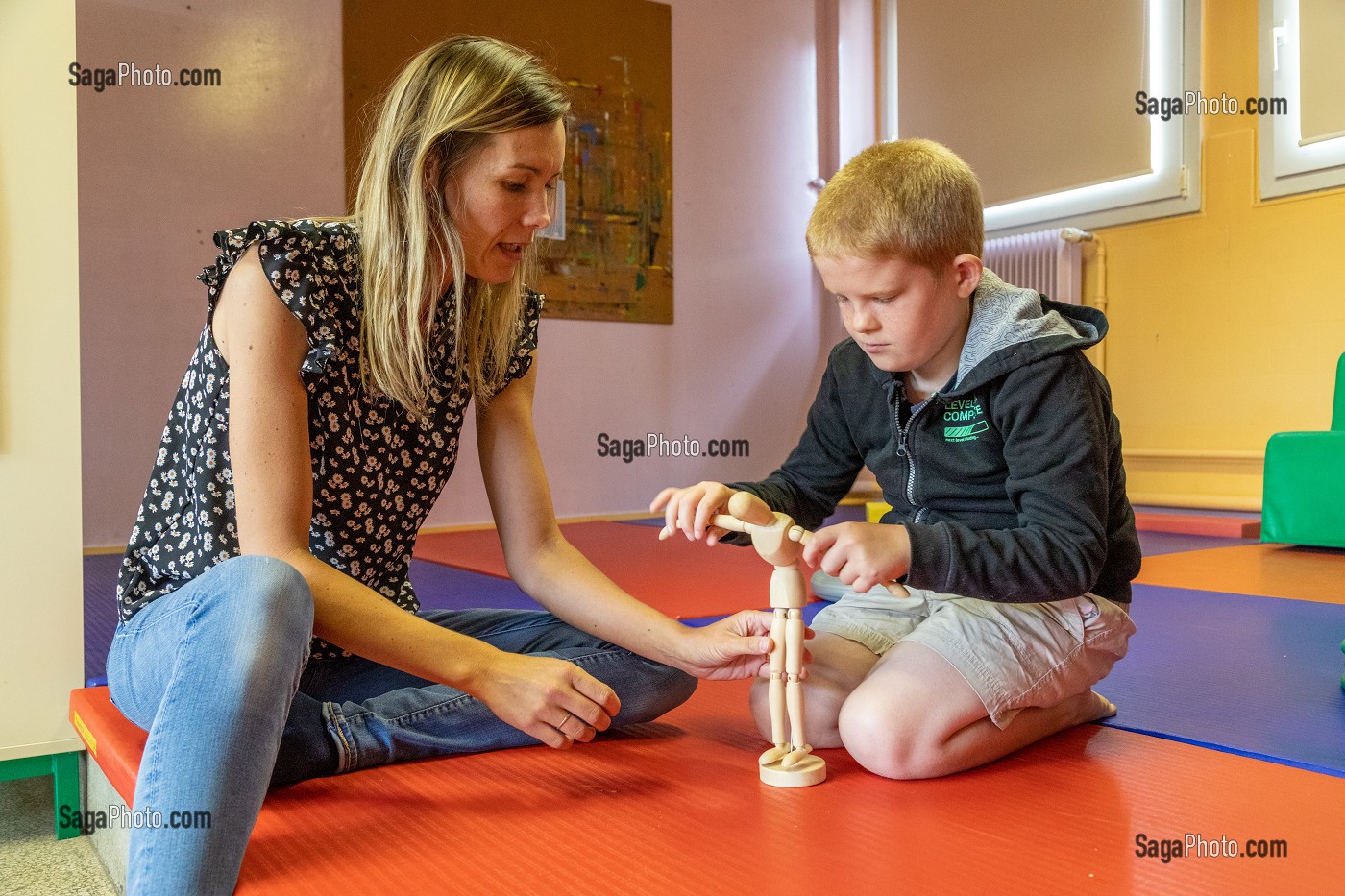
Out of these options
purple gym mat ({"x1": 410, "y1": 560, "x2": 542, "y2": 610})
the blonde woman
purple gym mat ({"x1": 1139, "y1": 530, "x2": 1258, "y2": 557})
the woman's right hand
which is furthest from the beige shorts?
purple gym mat ({"x1": 1139, "y1": 530, "x2": 1258, "y2": 557})

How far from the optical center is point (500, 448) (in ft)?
4.60

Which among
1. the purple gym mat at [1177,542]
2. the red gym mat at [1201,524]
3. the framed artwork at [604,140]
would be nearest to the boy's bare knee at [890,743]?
the purple gym mat at [1177,542]

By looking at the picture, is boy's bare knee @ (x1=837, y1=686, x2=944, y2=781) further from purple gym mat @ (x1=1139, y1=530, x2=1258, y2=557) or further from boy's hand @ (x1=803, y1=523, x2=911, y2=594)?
purple gym mat @ (x1=1139, y1=530, x2=1258, y2=557)

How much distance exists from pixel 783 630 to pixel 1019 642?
11.7 inches

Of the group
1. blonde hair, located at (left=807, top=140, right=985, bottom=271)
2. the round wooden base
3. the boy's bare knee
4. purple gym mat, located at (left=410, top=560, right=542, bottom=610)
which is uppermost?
blonde hair, located at (left=807, top=140, right=985, bottom=271)

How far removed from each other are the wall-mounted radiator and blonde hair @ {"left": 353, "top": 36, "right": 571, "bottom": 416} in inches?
145

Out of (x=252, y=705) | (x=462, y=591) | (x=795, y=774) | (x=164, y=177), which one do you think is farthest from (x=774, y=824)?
(x=164, y=177)

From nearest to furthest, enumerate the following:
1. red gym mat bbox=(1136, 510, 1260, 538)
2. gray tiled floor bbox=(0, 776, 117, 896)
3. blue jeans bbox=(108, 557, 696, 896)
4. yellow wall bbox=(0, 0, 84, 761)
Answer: blue jeans bbox=(108, 557, 696, 896) → gray tiled floor bbox=(0, 776, 117, 896) → yellow wall bbox=(0, 0, 84, 761) → red gym mat bbox=(1136, 510, 1260, 538)

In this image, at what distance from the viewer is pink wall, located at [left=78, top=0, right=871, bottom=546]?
3879mm

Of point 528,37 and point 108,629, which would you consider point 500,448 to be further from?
point 528,37

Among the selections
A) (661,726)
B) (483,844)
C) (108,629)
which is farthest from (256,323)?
(108,629)

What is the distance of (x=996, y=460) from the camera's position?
127cm

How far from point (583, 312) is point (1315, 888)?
428 centimetres

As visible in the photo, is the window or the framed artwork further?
the framed artwork
